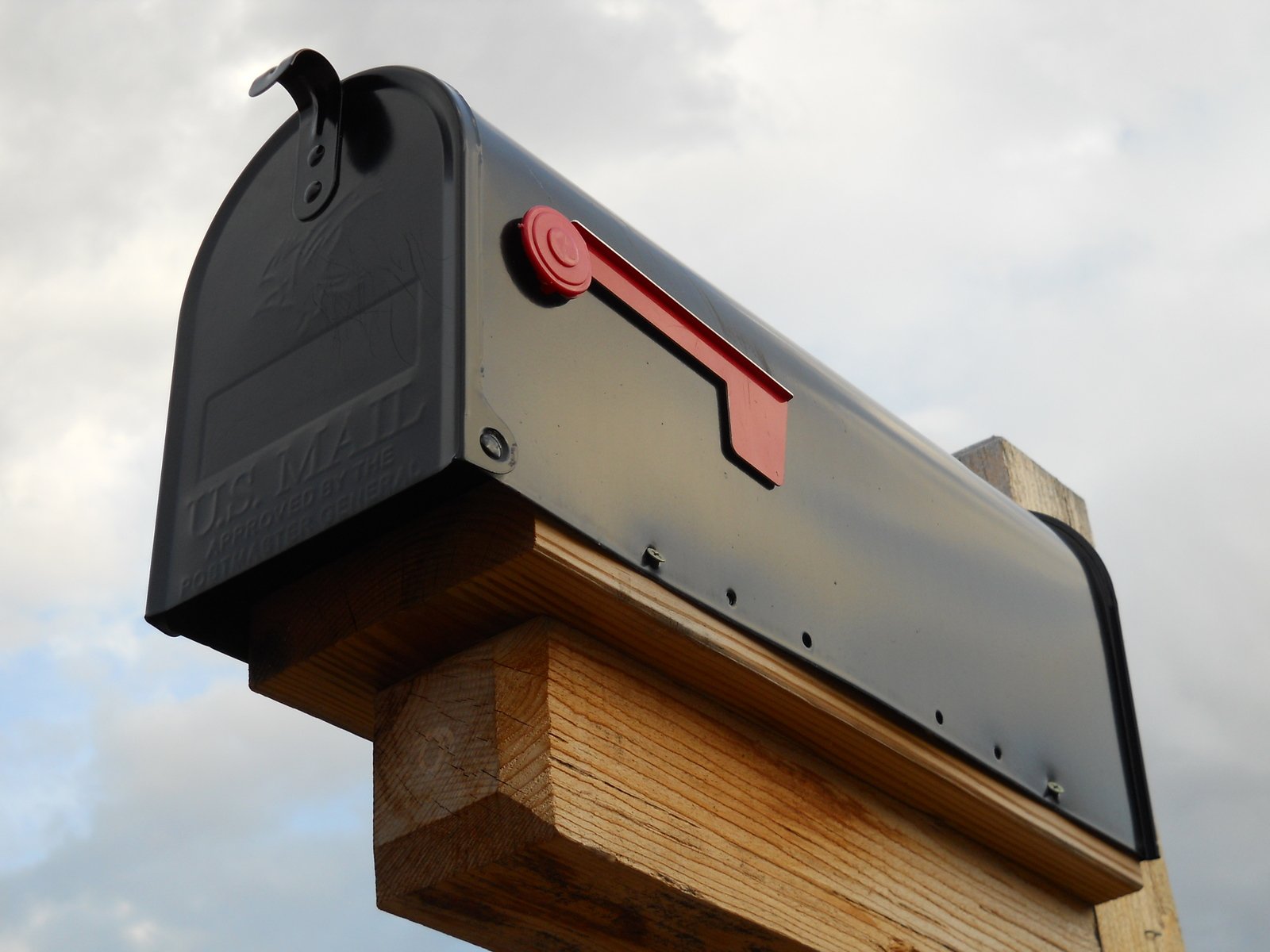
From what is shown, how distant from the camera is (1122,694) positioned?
1.64 metres

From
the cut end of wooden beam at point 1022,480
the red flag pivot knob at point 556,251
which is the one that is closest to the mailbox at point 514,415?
the red flag pivot knob at point 556,251

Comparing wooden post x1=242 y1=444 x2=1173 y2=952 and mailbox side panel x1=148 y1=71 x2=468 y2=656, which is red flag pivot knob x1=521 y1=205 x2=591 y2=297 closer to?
mailbox side panel x1=148 y1=71 x2=468 y2=656

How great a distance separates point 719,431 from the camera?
1.20 metres

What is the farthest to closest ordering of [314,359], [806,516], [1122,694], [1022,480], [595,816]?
1. [1022,480]
2. [1122,694]
3. [806,516]
4. [314,359]
5. [595,816]

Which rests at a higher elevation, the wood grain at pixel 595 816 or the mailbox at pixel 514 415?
the mailbox at pixel 514 415

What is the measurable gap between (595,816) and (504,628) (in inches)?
5.5

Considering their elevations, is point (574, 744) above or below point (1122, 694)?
below

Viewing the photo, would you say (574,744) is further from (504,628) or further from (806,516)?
(806,516)

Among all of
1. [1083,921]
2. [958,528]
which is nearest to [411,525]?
[958,528]

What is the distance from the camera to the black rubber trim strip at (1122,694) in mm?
1530

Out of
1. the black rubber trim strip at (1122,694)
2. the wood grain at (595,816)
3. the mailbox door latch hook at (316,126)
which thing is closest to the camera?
the wood grain at (595,816)

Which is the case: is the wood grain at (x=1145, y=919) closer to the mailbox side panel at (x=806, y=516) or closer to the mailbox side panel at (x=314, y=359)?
the mailbox side panel at (x=806, y=516)

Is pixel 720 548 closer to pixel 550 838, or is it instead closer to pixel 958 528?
pixel 550 838

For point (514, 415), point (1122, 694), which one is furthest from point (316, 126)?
point (1122, 694)
